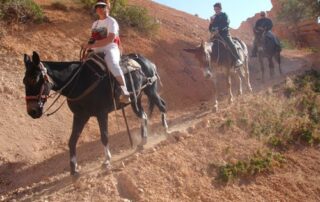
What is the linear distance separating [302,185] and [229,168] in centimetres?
179

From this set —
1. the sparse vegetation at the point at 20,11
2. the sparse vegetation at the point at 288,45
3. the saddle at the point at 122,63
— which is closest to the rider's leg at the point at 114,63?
the saddle at the point at 122,63

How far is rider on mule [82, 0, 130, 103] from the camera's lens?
819 centimetres

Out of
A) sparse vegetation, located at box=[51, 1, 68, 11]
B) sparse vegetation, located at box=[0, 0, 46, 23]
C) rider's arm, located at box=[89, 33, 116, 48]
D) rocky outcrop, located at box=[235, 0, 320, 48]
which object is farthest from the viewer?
rocky outcrop, located at box=[235, 0, 320, 48]

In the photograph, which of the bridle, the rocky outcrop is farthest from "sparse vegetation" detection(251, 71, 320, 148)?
the rocky outcrop

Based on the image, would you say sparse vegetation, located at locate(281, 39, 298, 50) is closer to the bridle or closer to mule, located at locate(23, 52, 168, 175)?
mule, located at locate(23, 52, 168, 175)

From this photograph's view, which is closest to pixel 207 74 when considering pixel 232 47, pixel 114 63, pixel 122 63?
pixel 232 47

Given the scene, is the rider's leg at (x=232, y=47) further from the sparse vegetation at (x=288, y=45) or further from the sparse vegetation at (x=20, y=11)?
the sparse vegetation at (x=288, y=45)

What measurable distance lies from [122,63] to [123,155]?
2.16 meters

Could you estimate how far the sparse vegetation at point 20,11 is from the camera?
1402 centimetres

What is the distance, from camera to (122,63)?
9.02m

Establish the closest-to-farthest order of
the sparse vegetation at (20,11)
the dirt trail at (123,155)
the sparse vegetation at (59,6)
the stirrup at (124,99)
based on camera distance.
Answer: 1. the dirt trail at (123,155)
2. the stirrup at (124,99)
3. the sparse vegetation at (20,11)
4. the sparse vegetation at (59,6)

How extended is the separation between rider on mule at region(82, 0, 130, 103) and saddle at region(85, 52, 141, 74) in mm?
88

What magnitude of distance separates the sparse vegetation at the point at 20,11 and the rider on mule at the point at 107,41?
268 inches

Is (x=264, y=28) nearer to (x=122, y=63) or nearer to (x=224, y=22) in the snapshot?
(x=224, y=22)
